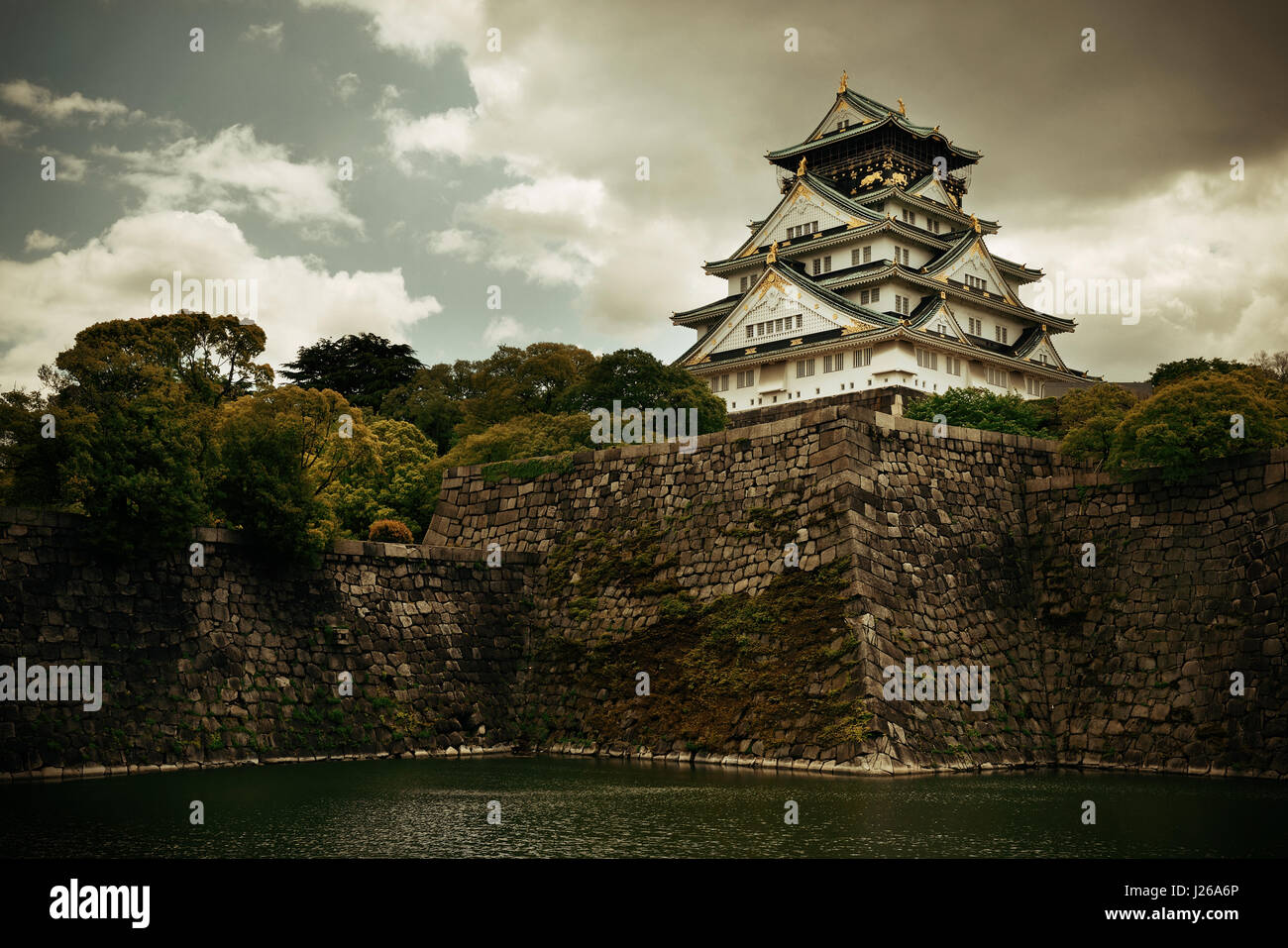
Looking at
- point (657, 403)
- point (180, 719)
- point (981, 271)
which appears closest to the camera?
point (180, 719)

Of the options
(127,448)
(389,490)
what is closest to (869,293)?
(389,490)

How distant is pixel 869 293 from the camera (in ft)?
172

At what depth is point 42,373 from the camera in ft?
59.0

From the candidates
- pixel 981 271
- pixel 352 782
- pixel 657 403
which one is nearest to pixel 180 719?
pixel 352 782

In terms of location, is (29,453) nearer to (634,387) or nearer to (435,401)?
(634,387)

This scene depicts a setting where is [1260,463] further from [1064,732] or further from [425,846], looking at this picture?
[425,846]

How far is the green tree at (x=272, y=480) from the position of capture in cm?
1972

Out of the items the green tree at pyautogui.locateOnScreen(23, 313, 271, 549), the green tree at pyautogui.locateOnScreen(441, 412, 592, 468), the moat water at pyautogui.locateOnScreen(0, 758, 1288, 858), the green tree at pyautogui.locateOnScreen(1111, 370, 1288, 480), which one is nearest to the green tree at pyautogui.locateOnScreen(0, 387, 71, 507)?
the green tree at pyautogui.locateOnScreen(23, 313, 271, 549)

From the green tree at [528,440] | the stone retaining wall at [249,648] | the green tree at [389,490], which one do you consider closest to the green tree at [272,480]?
the stone retaining wall at [249,648]

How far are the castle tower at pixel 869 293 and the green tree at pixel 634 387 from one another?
16604 millimetres

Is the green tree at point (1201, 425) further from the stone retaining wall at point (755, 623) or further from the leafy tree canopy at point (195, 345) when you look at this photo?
the leafy tree canopy at point (195, 345)

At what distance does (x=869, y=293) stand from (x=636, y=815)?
41243mm

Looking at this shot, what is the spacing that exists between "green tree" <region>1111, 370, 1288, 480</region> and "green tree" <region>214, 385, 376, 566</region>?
41.2 feet

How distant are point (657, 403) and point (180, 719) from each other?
700 inches
